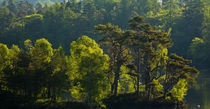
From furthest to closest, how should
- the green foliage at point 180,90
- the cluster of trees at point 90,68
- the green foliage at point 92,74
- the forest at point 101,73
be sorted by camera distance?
the green foliage at point 180,90 < the forest at point 101,73 < the cluster of trees at point 90,68 < the green foliage at point 92,74

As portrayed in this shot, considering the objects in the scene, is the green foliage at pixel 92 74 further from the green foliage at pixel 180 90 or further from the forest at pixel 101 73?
the green foliage at pixel 180 90

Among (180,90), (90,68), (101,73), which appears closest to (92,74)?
(90,68)

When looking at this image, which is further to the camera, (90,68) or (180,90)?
(180,90)

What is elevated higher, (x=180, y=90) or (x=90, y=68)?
(x=90, y=68)

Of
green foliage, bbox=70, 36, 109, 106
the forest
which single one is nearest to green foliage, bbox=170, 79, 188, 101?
the forest

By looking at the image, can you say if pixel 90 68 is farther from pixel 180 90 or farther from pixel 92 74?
pixel 180 90

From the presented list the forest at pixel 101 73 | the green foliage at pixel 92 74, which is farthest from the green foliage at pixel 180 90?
the green foliage at pixel 92 74

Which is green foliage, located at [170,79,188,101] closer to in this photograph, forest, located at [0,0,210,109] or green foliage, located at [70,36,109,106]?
forest, located at [0,0,210,109]

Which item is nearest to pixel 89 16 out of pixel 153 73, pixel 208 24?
pixel 208 24

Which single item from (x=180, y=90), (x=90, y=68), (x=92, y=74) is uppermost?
(x=90, y=68)

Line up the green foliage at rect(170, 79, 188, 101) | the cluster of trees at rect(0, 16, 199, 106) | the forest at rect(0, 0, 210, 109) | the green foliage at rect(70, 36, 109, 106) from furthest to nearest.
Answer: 1. the green foliage at rect(170, 79, 188, 101)
2. the forest at rect(0, 0, 210, 109)
3. the cluster of trees at rect(0, 16, 199, 106)
4. the green foliage at rect(70, 36, 109, 106)

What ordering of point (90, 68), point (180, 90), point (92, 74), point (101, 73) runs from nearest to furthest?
point (92, 74)
point (90, 68)
point (101, 73)
point (180, 90)

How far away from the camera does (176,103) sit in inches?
1996

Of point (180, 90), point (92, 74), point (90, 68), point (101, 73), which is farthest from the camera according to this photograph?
point (180, 90)
